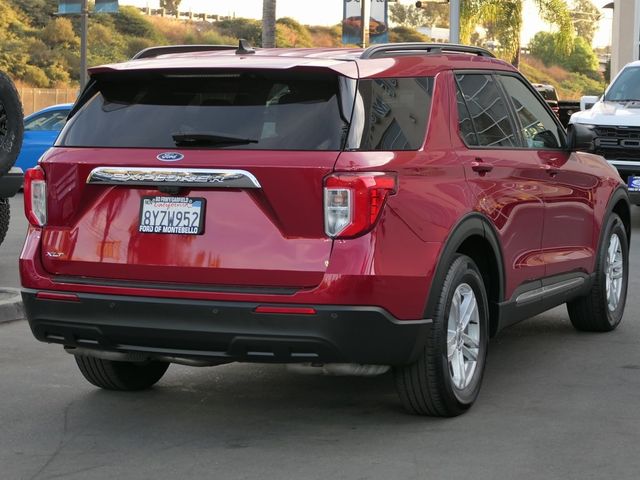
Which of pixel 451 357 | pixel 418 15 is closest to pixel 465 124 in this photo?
pixel 451 357

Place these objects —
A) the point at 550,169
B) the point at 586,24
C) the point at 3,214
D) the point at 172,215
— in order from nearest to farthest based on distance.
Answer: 1. the point at 172,215
2. the point at 550,169
3. the point at 3,214
4. the point at 586,24

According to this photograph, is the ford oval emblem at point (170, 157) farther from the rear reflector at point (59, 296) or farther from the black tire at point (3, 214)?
the black tire at point (3, 214)

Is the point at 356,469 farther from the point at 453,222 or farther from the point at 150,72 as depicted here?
the point at 150,72

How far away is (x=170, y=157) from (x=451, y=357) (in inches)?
64.7

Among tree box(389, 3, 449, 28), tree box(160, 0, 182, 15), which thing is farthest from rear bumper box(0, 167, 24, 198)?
tree box(389, 3, 449, 28)

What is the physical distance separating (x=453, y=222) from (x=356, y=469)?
1.31 m

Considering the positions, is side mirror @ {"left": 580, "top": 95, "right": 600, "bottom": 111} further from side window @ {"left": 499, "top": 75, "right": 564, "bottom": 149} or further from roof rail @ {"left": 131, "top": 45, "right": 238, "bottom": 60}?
roof rail @ {"left": 131, "top": 45, "right": 238, "bottom": 60}

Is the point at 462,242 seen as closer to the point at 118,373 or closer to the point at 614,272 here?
the point at 118,373

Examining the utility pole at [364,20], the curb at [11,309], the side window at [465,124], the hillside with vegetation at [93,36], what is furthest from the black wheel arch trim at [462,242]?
the hillside with vegetation at [93,36]

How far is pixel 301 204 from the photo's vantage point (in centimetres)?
556

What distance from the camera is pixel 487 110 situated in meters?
6.98

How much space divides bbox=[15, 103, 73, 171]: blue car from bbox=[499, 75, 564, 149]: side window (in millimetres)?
13666

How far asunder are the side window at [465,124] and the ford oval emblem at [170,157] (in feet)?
4.87

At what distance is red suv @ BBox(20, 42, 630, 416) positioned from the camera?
5.56 meters
